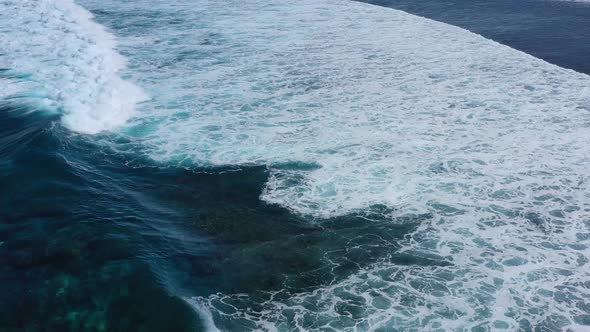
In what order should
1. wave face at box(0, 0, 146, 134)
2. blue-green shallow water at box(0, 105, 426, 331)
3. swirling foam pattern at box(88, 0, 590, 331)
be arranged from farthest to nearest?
1. wave face at box(0, 0, 146, 134)
2. swirling foam pattern at box(88, 0, 590, 331)
3. blue-green shallow water at box(0, 105, 426, 331)

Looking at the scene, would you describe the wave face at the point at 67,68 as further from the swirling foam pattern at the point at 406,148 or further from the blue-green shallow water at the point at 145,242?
the blue-green shallow water at the point at 145,242

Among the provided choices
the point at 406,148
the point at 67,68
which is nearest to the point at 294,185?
the point at 406,148

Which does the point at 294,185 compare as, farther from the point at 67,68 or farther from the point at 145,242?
the point at 67,68

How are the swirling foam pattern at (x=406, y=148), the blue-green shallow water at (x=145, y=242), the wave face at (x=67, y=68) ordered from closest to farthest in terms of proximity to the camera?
the blue-green shallow water at (x=145, y=242)
the swirling foam pattern at (x=406, y=148)
the wave face at (x=67, y=68)

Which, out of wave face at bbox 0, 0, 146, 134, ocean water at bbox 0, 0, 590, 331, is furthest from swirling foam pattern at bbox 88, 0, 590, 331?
wave face at bbox 0, 0, 146, 134

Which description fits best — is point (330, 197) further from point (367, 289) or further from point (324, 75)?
point (324, 75)

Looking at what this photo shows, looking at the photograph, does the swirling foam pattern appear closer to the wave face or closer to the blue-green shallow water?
the blue-green shallow water

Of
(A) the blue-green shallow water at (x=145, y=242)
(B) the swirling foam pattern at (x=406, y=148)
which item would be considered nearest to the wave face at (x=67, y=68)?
(B) the swirling foam pattern at (x=406, y=148)
